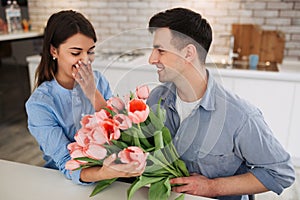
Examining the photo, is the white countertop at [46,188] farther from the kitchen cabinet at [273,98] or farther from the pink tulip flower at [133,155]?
the kitchen cabinet at [273,98]

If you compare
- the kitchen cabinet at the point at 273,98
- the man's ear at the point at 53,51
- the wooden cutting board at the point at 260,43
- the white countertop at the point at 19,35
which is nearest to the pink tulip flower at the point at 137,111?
the man's ear at the point at 53,51

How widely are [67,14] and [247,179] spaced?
2.83 feet

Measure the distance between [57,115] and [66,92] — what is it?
4.4 inches

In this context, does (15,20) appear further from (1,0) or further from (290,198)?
(290,198)

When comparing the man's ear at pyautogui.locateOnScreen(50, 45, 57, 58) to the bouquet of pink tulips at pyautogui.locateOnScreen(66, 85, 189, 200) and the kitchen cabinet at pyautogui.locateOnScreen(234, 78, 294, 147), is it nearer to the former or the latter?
the bouquet of pink tulips at pyautogui.locateOnScreen(66, 85, 189, 200)

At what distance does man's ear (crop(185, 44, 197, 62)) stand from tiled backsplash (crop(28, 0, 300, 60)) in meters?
1.85

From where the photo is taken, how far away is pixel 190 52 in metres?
0.86

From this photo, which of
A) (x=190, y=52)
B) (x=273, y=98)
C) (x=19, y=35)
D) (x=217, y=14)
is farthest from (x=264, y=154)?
(x=19, y=35)

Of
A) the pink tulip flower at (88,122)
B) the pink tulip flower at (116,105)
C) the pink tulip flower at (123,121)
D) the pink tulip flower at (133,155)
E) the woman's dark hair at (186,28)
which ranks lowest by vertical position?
the pink tulip flower at (133,155)

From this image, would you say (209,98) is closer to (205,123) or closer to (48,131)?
(205,123)

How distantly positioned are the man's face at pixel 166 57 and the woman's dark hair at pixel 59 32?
37 cm

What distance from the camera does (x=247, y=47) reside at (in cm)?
295

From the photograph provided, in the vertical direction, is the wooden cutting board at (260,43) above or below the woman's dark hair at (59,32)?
below

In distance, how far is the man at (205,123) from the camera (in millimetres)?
861
